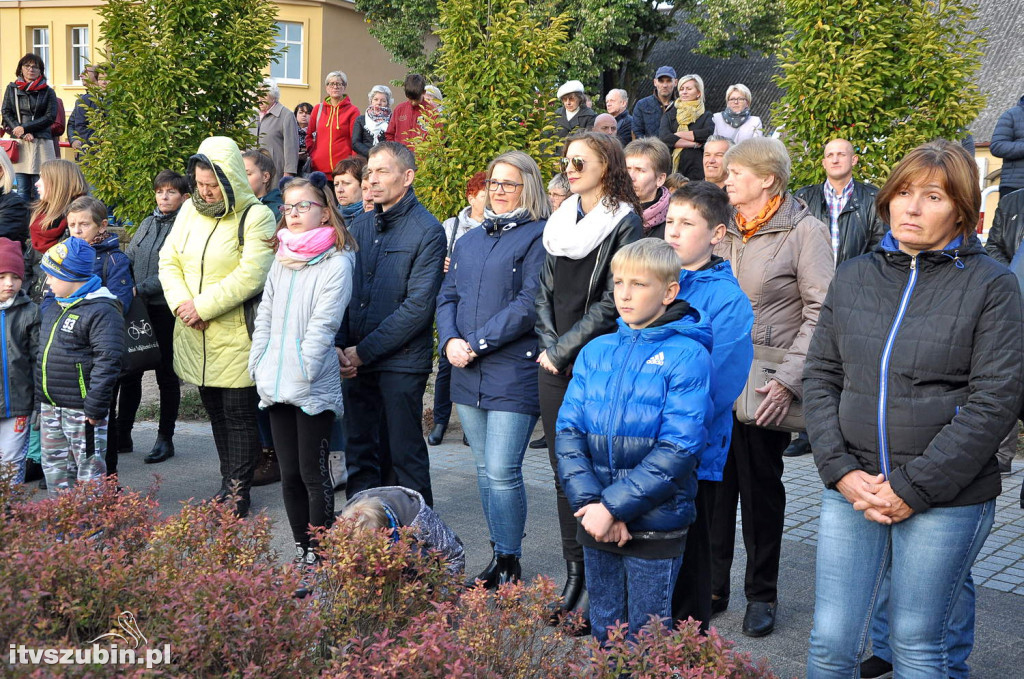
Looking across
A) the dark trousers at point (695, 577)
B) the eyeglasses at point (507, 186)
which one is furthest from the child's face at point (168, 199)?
the dark trousers at point (695, 577)

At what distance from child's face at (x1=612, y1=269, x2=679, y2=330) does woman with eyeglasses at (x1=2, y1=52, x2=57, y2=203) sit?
1124 centimetres

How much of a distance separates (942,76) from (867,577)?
6.03m

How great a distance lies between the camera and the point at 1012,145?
33.3 feet

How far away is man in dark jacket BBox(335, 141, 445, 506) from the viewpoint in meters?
5.48

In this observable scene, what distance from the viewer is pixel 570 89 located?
39.9 feet

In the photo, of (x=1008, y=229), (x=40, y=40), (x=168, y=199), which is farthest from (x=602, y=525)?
(x=40, y=40)

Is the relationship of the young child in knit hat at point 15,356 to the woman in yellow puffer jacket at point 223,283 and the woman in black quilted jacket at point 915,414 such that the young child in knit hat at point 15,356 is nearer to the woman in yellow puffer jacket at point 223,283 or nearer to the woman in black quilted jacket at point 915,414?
the woman in yellow puffer jacket at point 223,283

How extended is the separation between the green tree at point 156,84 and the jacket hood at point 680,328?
6647mm

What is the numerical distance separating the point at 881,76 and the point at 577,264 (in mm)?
4731

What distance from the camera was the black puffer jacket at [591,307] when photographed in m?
4.43

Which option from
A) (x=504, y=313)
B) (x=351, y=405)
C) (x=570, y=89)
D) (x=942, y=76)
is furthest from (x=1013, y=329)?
(x=570, y=89)

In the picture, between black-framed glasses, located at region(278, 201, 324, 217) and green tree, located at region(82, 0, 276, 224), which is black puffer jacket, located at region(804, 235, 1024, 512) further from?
green tree, located at region(82, 0, 276, 224)

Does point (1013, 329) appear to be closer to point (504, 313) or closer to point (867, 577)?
point (867, 577)

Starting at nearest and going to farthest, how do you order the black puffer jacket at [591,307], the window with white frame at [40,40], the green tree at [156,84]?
the black puffer jacket at [591,307] → the green tree at [156,84] → the window with white frame at [40,40]
